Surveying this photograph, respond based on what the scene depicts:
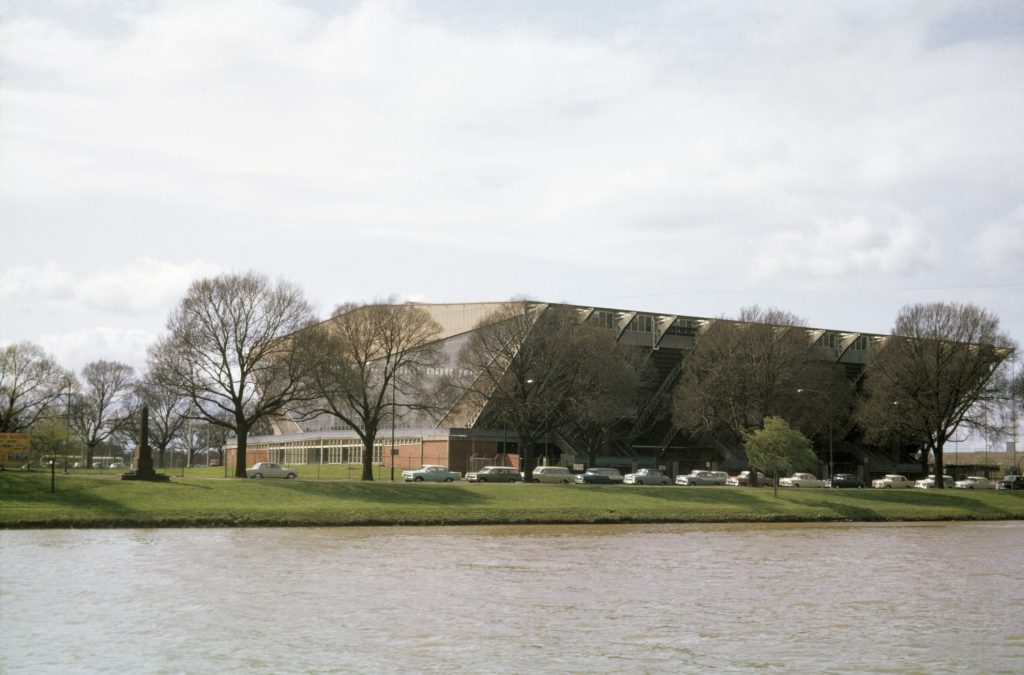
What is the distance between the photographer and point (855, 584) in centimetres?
2727

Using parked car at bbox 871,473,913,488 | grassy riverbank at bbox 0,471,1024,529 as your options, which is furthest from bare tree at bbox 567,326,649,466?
parked car at bbox 871,473,913,488

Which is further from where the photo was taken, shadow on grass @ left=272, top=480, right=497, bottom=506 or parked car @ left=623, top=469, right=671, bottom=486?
parked car @ left=623, top=469, right=671, bottom=486

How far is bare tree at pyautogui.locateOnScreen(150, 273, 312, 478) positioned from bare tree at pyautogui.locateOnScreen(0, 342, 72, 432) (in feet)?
85.1

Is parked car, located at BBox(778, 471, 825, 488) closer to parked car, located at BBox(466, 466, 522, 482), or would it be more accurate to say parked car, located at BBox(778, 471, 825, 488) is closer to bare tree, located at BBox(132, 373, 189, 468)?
parked car, located at BBox(466, 466, 522, 482)

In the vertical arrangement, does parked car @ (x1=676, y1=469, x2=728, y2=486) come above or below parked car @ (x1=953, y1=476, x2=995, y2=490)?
above

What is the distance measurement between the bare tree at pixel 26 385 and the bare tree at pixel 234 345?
25940mm

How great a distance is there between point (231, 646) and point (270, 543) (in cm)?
1819

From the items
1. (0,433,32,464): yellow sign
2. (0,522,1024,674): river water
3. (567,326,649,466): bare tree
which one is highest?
(567,326,649,466): bare tree

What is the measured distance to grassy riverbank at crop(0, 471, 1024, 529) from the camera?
1683 inches

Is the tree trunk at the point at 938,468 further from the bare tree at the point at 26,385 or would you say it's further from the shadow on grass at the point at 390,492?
the bare tree at the point at 26,385

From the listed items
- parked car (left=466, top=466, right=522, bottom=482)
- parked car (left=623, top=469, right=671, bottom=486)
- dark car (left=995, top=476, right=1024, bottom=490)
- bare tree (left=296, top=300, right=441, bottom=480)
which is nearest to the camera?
bare tree (left=296, top=300, right=441, bottom=480)

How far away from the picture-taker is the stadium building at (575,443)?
87.9m

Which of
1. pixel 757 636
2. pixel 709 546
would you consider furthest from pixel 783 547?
pixel 757 636

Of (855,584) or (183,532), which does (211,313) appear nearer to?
(183,532)
